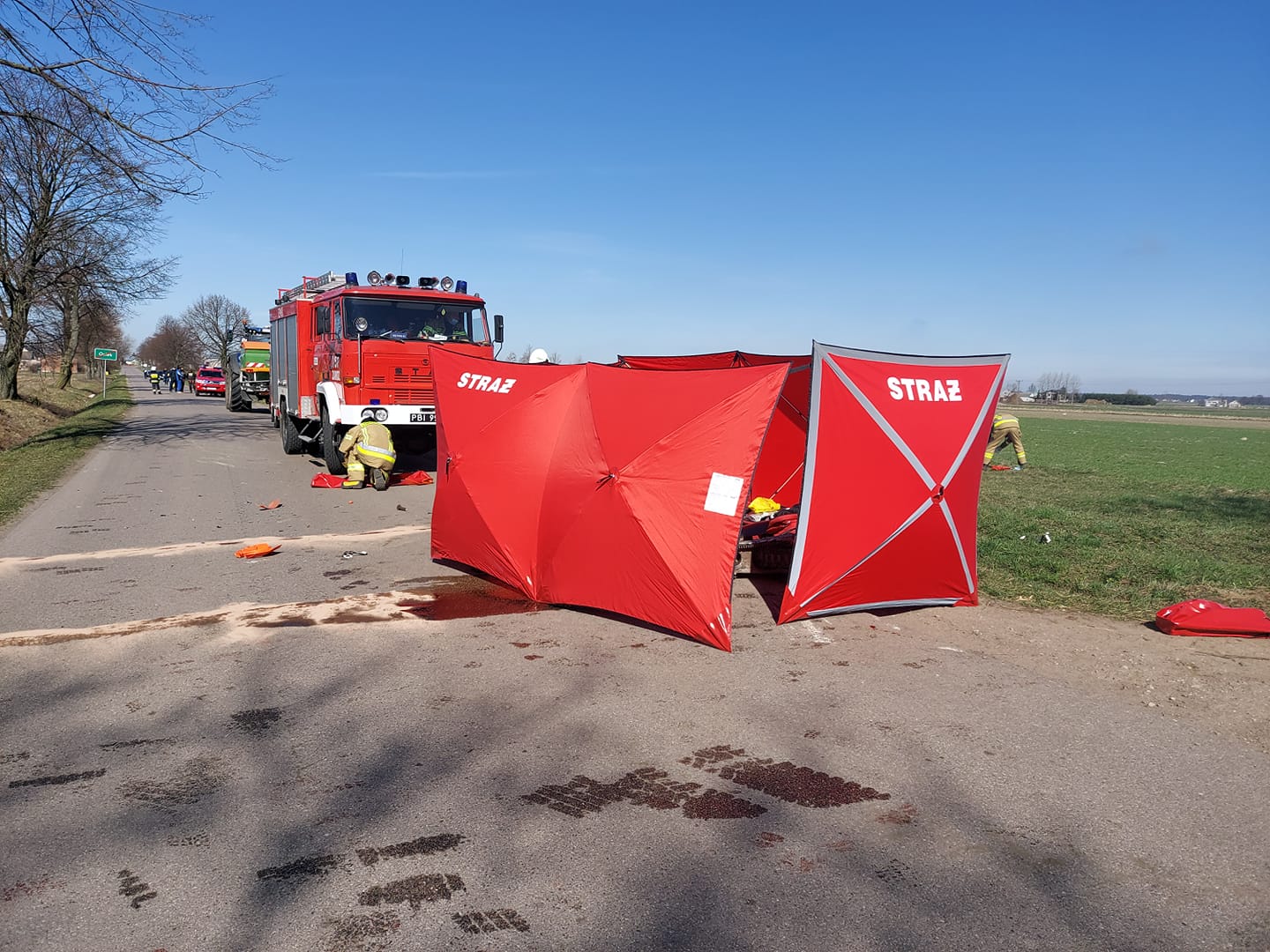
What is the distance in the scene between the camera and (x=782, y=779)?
4238 mm

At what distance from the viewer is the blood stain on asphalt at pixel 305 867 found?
3331 mm

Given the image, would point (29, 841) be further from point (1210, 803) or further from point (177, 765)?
point (1210, 803)

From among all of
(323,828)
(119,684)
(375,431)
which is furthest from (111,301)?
(323,828)

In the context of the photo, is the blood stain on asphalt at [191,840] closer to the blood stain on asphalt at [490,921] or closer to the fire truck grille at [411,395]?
the blood stain on asphalt at [490,921]

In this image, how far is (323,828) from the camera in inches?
145

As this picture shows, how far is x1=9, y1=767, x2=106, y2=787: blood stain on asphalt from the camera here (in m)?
4.02

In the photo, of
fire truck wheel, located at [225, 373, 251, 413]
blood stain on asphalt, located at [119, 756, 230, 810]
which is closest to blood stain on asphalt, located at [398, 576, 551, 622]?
blood stain on asphalt, located at [119, 756, 230, 810]

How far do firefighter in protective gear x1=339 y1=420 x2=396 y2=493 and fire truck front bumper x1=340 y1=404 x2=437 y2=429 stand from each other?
11.6 inches

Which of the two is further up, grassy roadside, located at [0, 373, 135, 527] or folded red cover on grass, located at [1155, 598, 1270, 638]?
grassy roadside, located at [0, 373, 135, 527]

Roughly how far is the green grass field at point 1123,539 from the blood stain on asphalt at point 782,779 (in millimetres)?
4221

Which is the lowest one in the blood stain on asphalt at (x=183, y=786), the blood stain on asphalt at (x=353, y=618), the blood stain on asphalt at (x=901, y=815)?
the blood stain on asphalt at (x=901, y=815)

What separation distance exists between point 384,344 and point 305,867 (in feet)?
39.4

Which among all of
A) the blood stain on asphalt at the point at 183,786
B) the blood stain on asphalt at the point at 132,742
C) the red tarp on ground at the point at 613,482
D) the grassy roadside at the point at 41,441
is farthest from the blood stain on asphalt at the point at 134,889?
the grassy roadside at the point at 41,441

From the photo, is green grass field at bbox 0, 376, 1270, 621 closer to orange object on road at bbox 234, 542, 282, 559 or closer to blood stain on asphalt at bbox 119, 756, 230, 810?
orange object on road at bbox 234, 542, 282, 559
